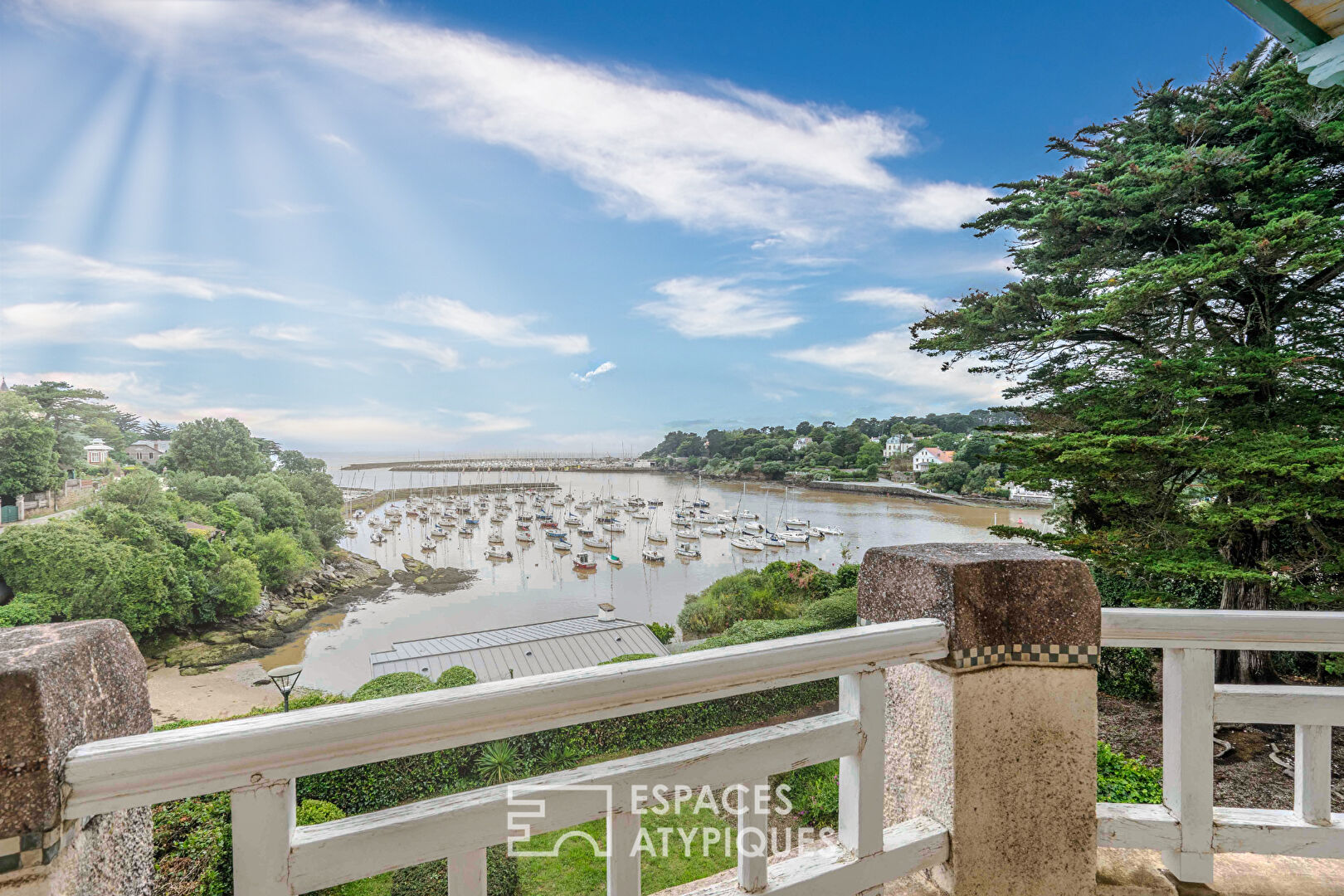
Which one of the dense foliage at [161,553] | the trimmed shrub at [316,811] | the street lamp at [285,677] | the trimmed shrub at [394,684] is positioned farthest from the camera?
the dense foliage at [161,553]

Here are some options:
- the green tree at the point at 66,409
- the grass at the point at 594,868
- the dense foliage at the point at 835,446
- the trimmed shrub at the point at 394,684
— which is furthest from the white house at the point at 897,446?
the green tree at the point at 66,409

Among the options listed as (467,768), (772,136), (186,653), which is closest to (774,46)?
(772,136)

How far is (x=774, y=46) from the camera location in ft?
52.5

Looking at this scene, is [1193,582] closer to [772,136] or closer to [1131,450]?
[1131,450]

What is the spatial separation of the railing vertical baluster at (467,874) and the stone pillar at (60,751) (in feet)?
1.05

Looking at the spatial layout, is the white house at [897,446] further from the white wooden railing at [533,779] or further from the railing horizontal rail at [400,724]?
the railing horizontal rail at [400,724]

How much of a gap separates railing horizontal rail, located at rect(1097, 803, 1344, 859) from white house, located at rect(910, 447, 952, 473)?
17.0 metres

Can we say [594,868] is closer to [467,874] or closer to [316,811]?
[316,811]

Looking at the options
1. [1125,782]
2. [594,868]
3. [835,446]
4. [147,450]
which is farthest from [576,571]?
[1125,782]

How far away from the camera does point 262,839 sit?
56 cm

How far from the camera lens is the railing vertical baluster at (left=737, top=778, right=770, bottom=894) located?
0.82m

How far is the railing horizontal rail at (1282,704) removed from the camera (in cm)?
98

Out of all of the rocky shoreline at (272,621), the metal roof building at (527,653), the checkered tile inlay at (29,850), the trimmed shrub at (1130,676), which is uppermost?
the checkered tile inlay at (29,850)

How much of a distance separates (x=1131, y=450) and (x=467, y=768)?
24.7 feet
